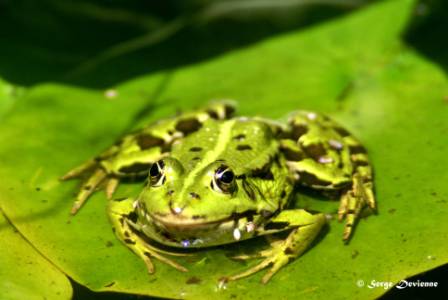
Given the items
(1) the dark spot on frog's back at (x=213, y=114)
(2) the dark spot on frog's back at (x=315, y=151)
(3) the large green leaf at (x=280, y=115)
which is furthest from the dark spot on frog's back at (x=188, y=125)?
(2) the dark spot on frog's back at (x=315, y=151)

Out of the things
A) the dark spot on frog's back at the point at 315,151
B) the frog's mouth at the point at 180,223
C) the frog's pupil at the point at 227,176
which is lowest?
the dark spot on frog's back at the point at 315,151

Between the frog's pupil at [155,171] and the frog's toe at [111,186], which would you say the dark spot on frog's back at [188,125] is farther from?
the frog's pupil at [155,171]

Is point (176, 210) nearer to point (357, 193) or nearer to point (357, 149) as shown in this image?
point (357, 193)

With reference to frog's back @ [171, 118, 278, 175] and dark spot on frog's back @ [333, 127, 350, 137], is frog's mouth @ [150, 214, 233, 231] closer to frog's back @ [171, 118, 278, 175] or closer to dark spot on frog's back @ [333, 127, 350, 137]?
frog's back @ [171, 118, 278, 175]

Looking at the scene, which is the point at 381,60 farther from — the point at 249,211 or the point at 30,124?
the point at 30,124

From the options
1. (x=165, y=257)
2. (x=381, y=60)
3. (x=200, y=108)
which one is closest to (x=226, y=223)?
(x=165, y=257)

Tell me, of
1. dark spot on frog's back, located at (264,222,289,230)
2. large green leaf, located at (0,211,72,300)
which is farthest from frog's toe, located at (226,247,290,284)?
large green leaf, located at (0,211,72,300)
